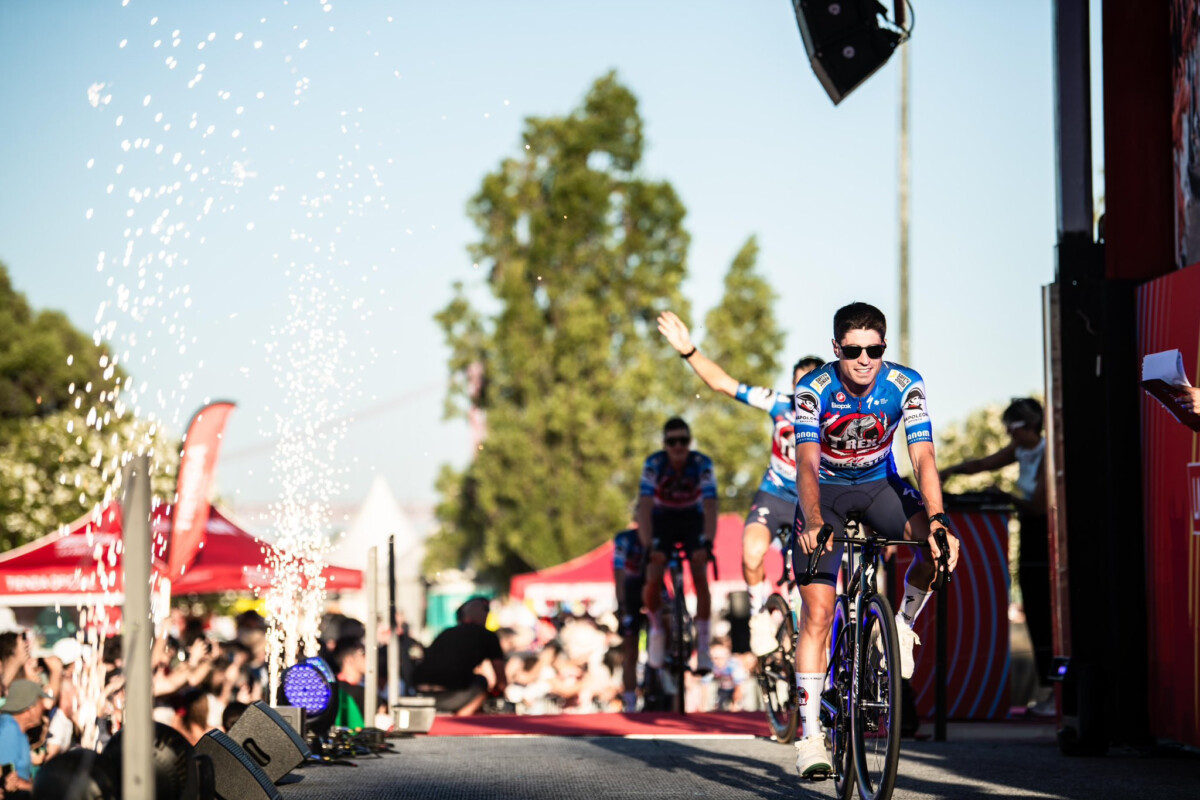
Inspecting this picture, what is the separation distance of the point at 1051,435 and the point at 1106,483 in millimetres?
426

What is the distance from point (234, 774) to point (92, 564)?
48.6 feet

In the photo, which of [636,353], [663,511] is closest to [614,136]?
[636,353]

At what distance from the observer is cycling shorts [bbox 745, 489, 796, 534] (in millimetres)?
9750

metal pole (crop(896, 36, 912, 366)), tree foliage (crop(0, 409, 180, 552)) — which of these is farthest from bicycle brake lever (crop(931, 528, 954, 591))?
tree foliage (crop(0, 409, 180, 552))

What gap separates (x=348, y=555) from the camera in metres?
39.2

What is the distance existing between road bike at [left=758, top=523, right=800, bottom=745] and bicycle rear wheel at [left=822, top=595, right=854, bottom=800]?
2769 mm

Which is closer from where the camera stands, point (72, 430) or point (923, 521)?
point (923, 521)

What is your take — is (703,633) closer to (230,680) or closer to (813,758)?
(230,680)

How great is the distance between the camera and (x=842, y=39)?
1016 cm

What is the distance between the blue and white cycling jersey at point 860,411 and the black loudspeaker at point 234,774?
2.68 meters

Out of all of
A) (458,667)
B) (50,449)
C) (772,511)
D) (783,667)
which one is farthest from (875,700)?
(50,449)

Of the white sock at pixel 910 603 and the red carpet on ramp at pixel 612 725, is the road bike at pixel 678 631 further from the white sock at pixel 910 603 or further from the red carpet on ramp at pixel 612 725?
the white sock at pixel 910 603

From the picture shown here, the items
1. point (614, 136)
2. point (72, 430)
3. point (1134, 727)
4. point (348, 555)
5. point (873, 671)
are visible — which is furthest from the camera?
point (614, 136)

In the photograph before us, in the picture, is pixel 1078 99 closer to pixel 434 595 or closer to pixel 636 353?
pixel 636 353
